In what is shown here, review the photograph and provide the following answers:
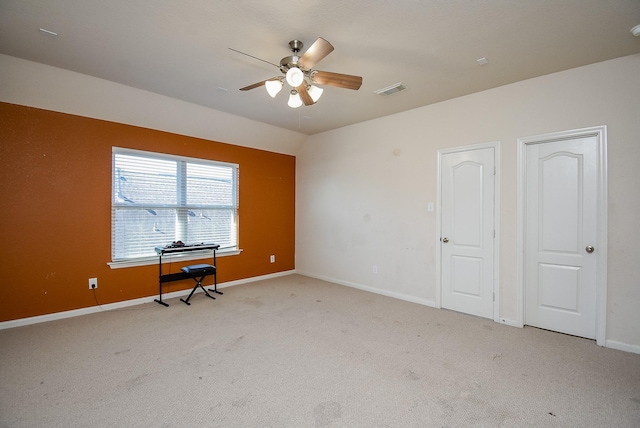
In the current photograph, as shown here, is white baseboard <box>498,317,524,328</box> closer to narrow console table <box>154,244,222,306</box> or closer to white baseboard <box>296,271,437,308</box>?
white baseboard <box>296,271,437,308</box>

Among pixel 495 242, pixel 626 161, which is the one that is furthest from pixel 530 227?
pixel 626 161

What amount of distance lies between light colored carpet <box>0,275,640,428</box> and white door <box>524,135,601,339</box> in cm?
26

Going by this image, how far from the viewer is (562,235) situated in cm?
307

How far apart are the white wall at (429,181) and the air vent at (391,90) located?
0.58ft

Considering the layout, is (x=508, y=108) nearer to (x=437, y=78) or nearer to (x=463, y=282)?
(x=437, y=78)

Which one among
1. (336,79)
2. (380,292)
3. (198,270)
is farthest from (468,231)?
(198,270)


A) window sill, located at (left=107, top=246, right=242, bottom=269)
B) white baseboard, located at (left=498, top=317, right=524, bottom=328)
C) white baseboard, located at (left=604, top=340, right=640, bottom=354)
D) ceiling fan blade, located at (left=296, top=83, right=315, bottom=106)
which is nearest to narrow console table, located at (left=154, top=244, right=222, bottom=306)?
window sill, located at (left=107, top=246, right=242, bottom=269)

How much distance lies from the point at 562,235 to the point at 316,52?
313 cm

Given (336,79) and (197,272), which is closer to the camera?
(336,79)

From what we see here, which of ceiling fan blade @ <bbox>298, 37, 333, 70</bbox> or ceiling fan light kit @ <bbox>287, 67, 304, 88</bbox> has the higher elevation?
ceiling fan blade @ <bbox>298, 37, 333, 70</bbox>

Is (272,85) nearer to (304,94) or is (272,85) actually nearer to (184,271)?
(304,94)

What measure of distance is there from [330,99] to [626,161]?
3.10 metres

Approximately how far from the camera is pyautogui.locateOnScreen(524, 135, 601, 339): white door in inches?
115

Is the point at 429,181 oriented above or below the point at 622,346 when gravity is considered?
above
